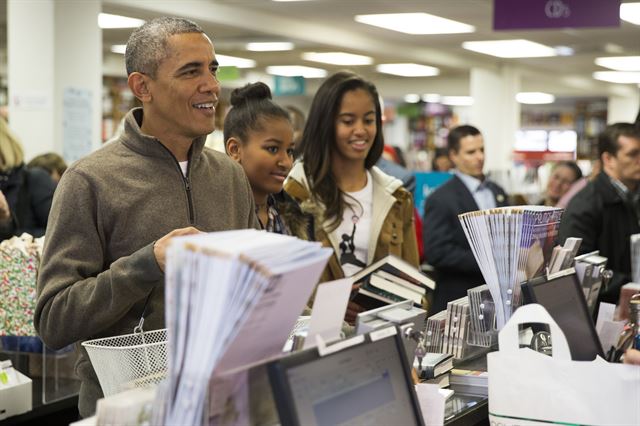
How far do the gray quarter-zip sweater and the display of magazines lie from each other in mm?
668

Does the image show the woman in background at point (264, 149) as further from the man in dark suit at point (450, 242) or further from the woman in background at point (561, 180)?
the woman in background at point (561, 180)

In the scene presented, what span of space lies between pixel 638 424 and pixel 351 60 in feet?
44.3

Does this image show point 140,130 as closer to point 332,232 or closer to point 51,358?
point 332,232

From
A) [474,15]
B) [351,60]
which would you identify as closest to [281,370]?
[474,15]

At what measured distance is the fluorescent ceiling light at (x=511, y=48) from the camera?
12.6 m

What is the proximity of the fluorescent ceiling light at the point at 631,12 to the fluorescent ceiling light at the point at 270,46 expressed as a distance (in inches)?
170

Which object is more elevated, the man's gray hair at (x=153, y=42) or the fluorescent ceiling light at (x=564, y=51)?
the fluorescent ceiling light at (x=564, y=51)

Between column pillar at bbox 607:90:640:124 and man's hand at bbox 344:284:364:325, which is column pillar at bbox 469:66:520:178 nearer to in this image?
column pillar at bbox 607:90:640:124

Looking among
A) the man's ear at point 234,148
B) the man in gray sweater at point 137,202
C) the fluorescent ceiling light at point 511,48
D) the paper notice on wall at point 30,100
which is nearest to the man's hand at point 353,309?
the man in gray sweater at point 137,202

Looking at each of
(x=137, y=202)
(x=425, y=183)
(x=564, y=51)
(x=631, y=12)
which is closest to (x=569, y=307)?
(x=137, y=202)

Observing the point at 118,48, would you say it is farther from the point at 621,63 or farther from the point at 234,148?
the point at 234,148

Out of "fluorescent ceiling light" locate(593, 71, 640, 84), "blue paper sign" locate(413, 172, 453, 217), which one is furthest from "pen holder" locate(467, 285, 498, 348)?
"fluorescent ceiling light" locate(593, 71, 640, 84)

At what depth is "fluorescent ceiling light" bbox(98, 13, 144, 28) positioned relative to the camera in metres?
10.4

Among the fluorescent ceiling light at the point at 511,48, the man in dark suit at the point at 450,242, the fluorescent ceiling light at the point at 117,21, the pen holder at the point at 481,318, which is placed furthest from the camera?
the fluorescent ceiling light at the point at 511,48
